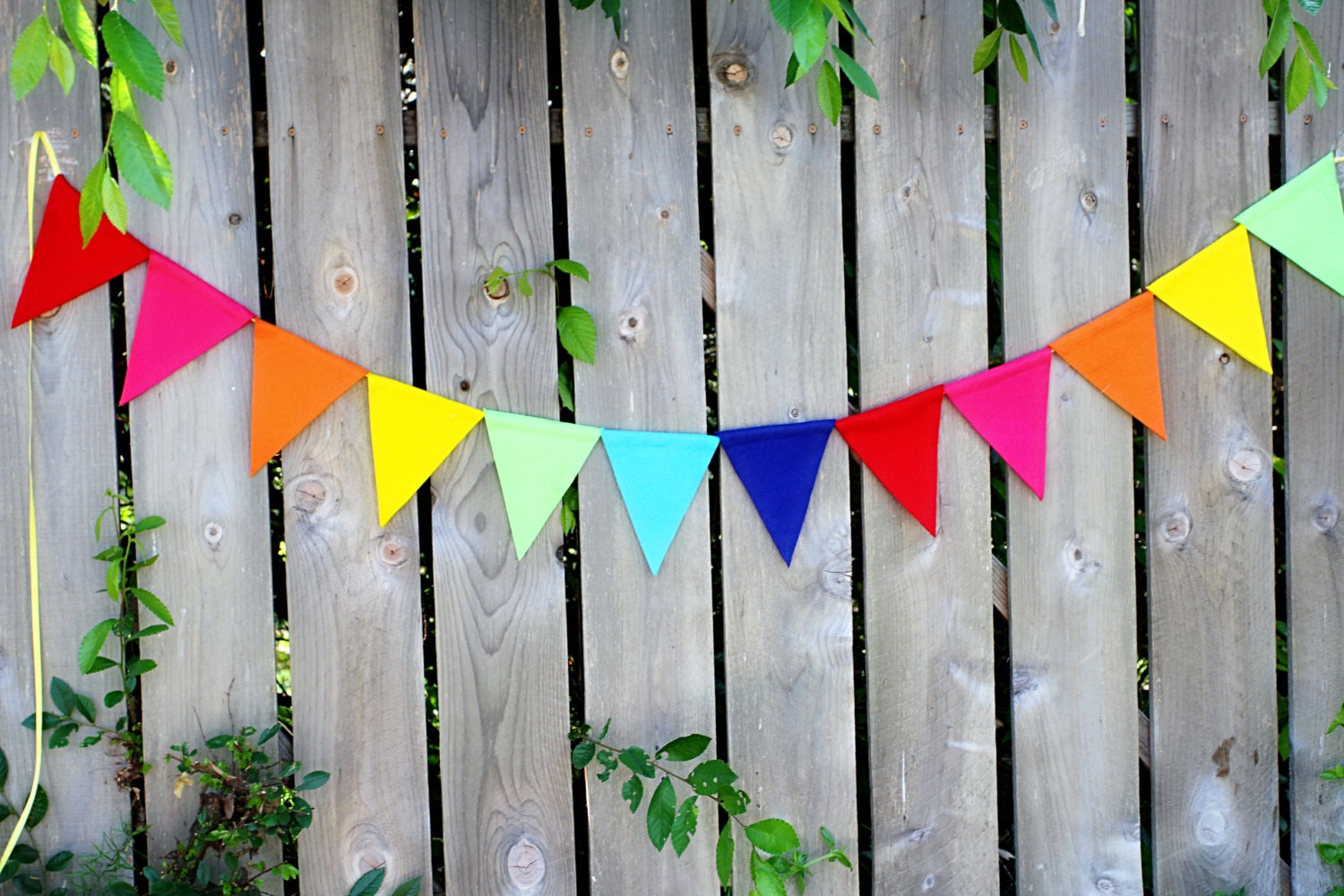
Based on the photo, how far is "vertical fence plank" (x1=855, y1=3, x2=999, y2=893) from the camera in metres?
1.98

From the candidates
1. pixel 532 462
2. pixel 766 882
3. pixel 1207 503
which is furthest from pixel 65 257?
pixel 1207 503

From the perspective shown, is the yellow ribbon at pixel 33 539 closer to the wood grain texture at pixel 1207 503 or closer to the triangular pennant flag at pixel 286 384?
the triangular pennant flag at pixel 286 384

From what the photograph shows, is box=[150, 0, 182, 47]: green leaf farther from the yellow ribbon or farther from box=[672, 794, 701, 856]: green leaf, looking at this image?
box=[672, 794, 701, 856]: green leaf

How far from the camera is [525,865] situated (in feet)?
6.45

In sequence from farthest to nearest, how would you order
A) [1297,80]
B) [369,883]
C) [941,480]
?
[941,480], [369,883], [1297,80]

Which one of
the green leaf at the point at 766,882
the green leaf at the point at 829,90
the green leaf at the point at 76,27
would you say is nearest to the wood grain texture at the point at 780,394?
the green leaf at the point at 766,882

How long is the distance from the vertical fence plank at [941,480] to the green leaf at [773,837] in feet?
0.77

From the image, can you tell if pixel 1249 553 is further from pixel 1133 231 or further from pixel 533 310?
pixel 533 310

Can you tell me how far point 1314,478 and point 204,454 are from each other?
2.07 meters

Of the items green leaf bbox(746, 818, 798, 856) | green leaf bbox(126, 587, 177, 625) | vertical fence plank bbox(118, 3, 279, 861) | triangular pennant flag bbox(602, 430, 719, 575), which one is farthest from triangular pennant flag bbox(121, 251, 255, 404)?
green leaf bbox(746, 818, 798, 856)

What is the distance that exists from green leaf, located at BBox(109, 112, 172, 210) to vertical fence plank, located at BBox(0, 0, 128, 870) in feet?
2.29

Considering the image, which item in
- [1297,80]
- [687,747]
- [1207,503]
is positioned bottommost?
[687,747]

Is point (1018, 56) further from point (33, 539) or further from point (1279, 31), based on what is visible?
point (33, 539)

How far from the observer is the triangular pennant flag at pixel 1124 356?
201 cm
